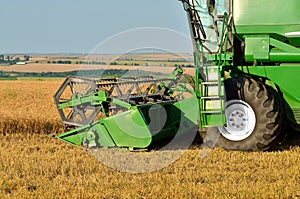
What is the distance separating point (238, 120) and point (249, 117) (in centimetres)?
15

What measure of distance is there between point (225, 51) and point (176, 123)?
114cm

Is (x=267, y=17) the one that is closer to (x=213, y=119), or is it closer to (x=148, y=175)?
(x=213, y=119)

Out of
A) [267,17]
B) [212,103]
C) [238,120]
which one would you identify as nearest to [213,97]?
[212,103]

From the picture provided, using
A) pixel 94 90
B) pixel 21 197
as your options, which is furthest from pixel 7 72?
pixel 21 197

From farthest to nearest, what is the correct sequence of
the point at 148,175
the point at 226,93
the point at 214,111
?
the point at 226,93, the point at 214,111, the point at 148,175

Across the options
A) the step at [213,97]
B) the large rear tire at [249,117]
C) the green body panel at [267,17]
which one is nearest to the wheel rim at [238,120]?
the large rear tire at [249,117]

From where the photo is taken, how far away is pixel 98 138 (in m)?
6.18

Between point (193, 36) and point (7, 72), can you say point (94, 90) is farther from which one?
point (7, 72)

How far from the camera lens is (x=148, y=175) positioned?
15.8ft

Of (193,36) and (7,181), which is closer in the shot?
(7,181)

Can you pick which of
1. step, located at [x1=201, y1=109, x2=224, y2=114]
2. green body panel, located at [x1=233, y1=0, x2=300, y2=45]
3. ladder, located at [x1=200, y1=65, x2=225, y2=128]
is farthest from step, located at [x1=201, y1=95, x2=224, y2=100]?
green body panel, located at [x1=233, y1=0, x2=300, y2=45]

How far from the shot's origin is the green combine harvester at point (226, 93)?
19.3 ft

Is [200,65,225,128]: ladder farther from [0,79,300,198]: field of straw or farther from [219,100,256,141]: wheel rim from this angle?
[0,79,300,198]: field of straw

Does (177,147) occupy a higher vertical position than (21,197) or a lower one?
lower
